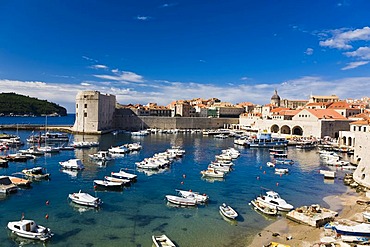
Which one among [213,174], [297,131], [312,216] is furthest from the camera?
[297,131]

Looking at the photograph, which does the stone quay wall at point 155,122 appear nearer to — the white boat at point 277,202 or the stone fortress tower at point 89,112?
the stone fortress tower at point 89,112

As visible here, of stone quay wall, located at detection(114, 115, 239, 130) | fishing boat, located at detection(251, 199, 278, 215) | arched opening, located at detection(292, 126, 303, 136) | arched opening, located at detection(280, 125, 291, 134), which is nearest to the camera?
fishing boat, located at detection(251, 199, 278, 215)

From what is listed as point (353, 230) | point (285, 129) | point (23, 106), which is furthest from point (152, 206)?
point (23, 106)

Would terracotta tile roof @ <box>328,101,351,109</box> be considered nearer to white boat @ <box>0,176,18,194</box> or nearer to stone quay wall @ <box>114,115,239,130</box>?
stone quay wall @ <box>114,115,239,130</box>

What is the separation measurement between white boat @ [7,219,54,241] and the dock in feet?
33.5

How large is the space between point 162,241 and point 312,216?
6.79m

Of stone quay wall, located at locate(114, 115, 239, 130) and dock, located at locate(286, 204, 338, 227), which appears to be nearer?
dock, located at locate(286, 204, 338, 227)

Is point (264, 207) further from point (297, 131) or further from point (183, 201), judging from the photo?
point (297, 131)

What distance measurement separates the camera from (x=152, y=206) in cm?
1584

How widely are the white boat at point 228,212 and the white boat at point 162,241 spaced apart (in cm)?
374

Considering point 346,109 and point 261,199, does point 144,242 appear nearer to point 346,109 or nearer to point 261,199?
point 261,199

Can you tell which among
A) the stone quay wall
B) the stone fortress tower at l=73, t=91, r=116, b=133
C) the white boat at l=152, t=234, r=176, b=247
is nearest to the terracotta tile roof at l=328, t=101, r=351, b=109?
the stone quay wall

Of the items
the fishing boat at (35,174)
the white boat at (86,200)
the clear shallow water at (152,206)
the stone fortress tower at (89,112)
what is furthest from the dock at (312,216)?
the stone fortress tower at (89,112)

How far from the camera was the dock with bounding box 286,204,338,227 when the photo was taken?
44.0 ft
